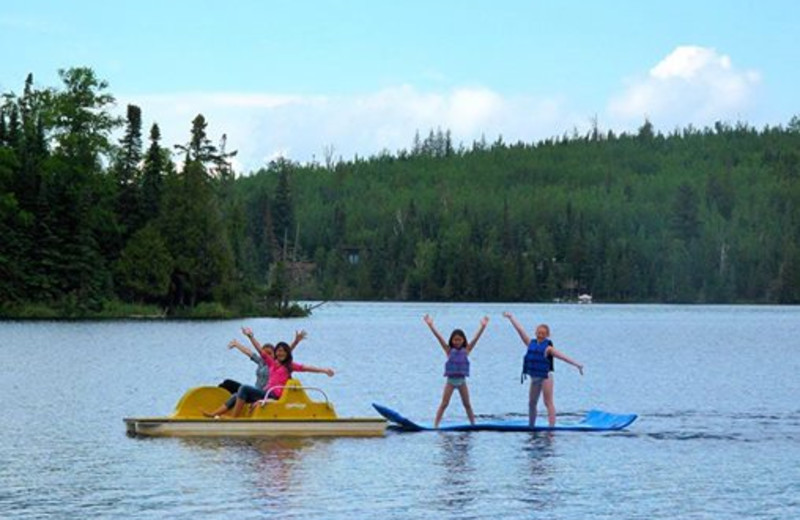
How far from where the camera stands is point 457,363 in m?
36.6

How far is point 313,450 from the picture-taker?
1313 inches

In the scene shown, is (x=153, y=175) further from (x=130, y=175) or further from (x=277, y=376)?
(x=277, y=376)

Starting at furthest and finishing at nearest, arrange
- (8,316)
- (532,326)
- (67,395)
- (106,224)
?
1. (532,326)
2. (106,224)
3. (8,316)
4. (67,395)

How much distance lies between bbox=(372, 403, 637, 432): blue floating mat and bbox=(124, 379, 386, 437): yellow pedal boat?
190 cm

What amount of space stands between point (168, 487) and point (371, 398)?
80.5 feet

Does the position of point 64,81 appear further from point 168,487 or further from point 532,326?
point 168,487

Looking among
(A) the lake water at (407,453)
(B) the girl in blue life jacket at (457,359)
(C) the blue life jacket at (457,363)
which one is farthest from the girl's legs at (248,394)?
(C) the blue life jacket at (457,363)

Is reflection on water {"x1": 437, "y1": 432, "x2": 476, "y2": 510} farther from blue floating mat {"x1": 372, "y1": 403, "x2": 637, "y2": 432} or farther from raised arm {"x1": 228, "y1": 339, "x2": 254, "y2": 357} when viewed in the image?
raised arm {"x1": 228, "y1": 339, "x2": 254, "y2": 357}

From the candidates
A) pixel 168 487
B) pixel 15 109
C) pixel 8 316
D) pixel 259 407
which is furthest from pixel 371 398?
pixel 15 109

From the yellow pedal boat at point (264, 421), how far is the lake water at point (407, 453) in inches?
12.0

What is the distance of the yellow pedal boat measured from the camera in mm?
34219

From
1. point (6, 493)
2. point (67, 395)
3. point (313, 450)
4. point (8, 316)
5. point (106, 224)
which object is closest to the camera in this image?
point (6, 493)

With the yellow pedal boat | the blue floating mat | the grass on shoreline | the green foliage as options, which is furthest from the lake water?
the green foliage

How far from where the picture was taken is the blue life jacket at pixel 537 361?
36.0 metres
